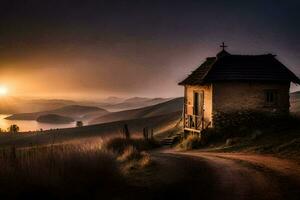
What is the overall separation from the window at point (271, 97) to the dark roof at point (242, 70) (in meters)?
1.00

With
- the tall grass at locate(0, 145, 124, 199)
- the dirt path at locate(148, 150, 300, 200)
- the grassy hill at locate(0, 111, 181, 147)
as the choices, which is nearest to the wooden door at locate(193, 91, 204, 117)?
the dirt path at locate(148, 150, 300, 200)

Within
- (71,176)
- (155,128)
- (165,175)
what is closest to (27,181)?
(71,176)

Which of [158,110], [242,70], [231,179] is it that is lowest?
[231,179]

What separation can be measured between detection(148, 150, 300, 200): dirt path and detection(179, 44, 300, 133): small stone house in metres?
13.3

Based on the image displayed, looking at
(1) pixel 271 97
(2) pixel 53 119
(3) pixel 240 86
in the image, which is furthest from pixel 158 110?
(2) pixel 53 119

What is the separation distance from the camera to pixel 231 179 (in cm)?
1197

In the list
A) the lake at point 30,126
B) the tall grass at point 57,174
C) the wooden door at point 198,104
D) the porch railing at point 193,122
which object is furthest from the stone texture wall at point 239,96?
the lake at point 30,126

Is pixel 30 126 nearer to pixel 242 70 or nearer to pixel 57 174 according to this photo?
pixel 242 70

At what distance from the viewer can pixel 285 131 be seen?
26.3m

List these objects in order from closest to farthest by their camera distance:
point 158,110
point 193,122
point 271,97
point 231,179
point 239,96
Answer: point 231,179 < point 239,96 < point 271,97 < point 193,122 < point 158,110

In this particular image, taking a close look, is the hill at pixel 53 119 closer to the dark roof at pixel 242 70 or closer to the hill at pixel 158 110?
the hill at pixel 158 110

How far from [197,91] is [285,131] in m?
8.03

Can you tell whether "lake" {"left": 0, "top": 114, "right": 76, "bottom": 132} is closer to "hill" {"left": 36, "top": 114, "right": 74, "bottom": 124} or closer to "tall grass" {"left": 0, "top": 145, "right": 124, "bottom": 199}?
"hill" {"left": 36, "top": 114, "right": 74, "bottom": 124}

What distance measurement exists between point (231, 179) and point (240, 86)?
59.1 feet
